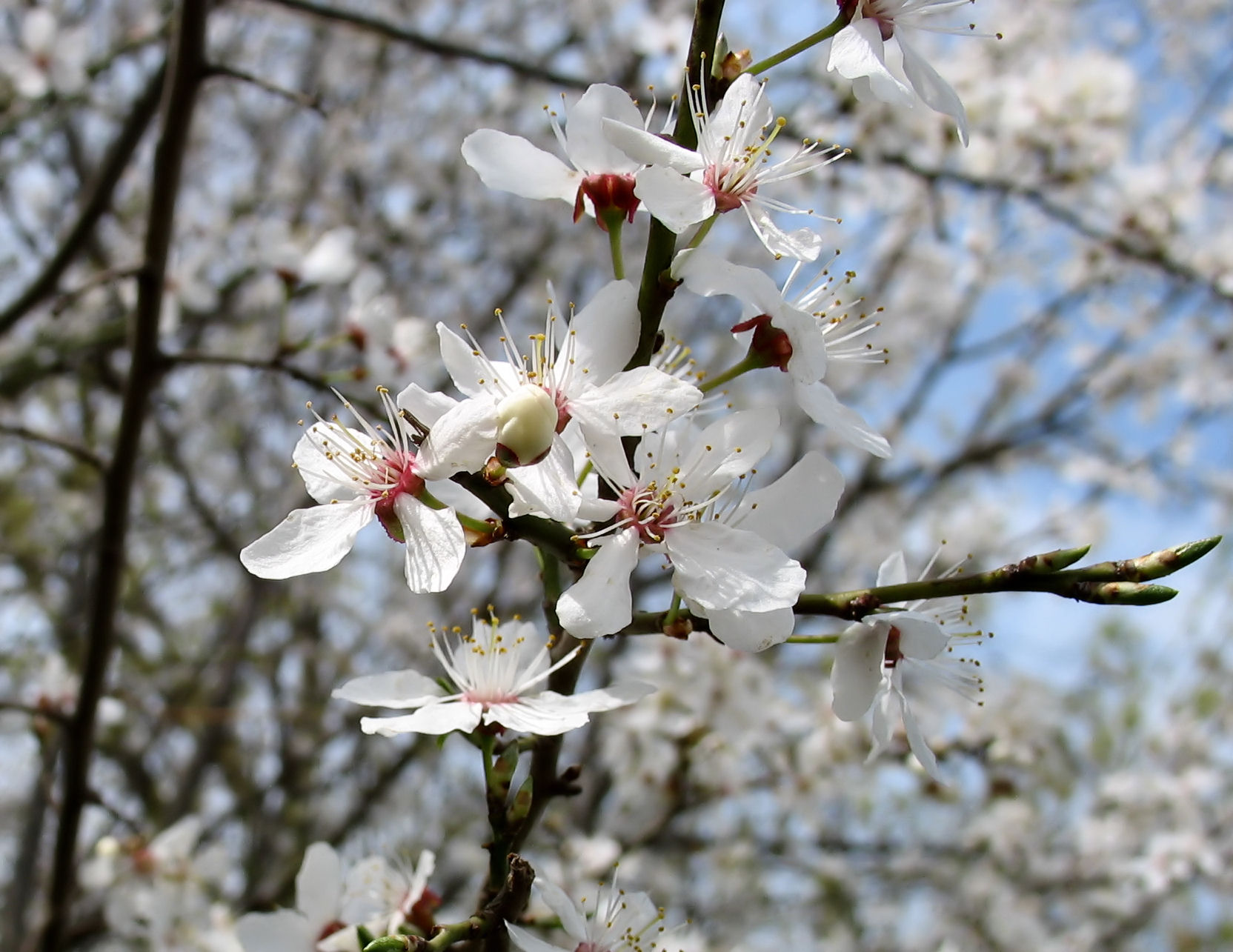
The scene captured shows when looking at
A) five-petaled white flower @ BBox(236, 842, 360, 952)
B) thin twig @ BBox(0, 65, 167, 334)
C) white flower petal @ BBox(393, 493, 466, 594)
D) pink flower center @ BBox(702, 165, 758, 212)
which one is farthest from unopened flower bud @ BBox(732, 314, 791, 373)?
thin twig @ BBox(0, 65, 167, 334)

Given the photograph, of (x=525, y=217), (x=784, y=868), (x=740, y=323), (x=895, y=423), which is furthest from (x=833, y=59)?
(x=525, y=217)

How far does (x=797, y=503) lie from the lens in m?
1.00

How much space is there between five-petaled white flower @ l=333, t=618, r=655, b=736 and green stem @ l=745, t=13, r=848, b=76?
1.94ft

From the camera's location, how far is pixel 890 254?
5098 millimetres

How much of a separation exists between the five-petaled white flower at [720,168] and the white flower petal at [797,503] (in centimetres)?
20

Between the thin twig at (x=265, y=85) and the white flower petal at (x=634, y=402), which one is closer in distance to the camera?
the white flower petal at (x=634, y=402)

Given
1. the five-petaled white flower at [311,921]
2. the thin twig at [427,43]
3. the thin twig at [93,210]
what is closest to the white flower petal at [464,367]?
the five-petaled white flower at [311,921]

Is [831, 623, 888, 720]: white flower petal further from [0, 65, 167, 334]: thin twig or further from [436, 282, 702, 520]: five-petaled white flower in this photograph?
[0, 65, 167, 334]: thin twig

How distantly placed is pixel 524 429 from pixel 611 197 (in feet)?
1.03

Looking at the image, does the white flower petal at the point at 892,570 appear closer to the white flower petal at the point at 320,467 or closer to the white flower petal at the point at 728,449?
the white flower petal at the point at 728,449

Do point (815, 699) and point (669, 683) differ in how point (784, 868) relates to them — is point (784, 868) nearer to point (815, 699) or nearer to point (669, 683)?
point (815, 699)

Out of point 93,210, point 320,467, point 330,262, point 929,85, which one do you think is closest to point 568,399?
point 320,467

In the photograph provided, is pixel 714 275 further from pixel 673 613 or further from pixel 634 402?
pixel 673 613

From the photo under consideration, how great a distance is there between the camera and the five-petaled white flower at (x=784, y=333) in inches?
36.2
